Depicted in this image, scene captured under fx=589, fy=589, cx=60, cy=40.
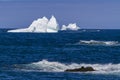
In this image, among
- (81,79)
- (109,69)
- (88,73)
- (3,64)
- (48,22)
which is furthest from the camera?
(48,22)

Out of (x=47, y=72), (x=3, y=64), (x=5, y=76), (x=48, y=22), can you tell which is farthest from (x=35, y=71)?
(x=48, y=22)

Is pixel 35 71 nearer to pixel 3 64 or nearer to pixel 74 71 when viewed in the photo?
pixel 74 71

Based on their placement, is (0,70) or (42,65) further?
(42,65)

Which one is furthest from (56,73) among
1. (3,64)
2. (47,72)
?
(3,64)

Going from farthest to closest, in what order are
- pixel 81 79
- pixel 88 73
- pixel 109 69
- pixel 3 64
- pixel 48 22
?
pixel 48 22
pixel 3 64
pixel 109 69
pixel 88 73
pixel 81 79

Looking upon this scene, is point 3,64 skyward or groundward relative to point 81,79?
skyward

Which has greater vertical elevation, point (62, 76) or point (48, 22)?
point (48, 22)

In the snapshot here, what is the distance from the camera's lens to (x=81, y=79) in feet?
144

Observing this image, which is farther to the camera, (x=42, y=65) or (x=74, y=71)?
(x=42, y=65)

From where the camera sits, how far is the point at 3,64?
5759 centimetres

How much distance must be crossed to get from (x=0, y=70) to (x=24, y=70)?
213 centimetres

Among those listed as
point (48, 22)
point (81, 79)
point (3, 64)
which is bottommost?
point (81, 79)

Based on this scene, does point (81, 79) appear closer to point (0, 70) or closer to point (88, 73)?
point (88, 73)

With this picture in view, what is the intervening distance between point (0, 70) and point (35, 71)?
330cm
